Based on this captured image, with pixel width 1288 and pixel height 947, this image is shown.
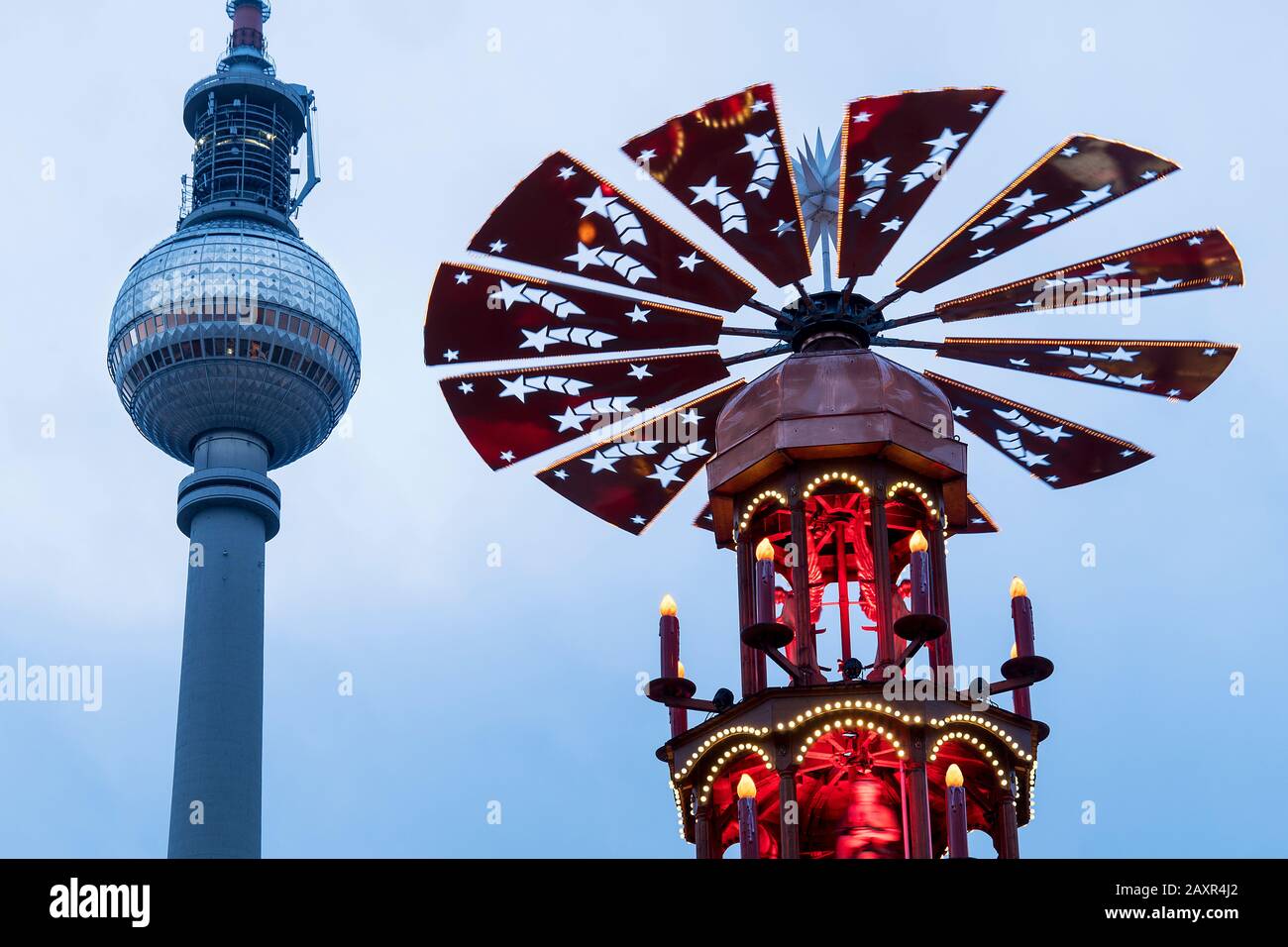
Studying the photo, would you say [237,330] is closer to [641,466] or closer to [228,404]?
[228,404]

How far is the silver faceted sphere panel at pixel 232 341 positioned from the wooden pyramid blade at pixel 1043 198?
102661 mm

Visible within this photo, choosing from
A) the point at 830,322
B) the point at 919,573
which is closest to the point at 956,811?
the point at 919,573

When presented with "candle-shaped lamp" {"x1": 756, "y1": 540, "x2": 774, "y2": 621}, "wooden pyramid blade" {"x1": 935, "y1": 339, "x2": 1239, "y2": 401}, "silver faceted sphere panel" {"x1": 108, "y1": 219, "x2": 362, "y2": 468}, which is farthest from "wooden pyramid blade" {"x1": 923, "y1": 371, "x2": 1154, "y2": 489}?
"silver faceted sphere panel" {"x1": 108, "y1": 219, "x2": 362, "y2": 468}

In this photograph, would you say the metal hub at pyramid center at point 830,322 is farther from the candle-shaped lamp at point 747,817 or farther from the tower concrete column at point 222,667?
the tower concrete column at point 222,667

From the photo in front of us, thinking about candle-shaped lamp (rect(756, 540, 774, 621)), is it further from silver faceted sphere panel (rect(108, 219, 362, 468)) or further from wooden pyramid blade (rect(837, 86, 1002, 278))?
silver faceted sphere panel (rect(108, 219, 362, 468))

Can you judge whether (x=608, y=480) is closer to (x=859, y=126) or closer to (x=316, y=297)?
(x=859, y=126)

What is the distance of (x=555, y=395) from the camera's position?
24.6 meters

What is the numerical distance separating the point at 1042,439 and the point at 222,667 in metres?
97.8

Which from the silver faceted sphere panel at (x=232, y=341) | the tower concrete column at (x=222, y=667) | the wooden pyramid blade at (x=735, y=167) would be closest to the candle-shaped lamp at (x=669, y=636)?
the wooden pyramid blade at (x=735, y=167)

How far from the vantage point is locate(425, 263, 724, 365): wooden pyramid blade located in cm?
2389

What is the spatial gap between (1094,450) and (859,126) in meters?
5.16

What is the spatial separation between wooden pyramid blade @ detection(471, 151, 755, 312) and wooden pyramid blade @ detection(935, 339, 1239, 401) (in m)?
2.79

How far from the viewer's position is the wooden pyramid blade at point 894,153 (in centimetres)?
2278
